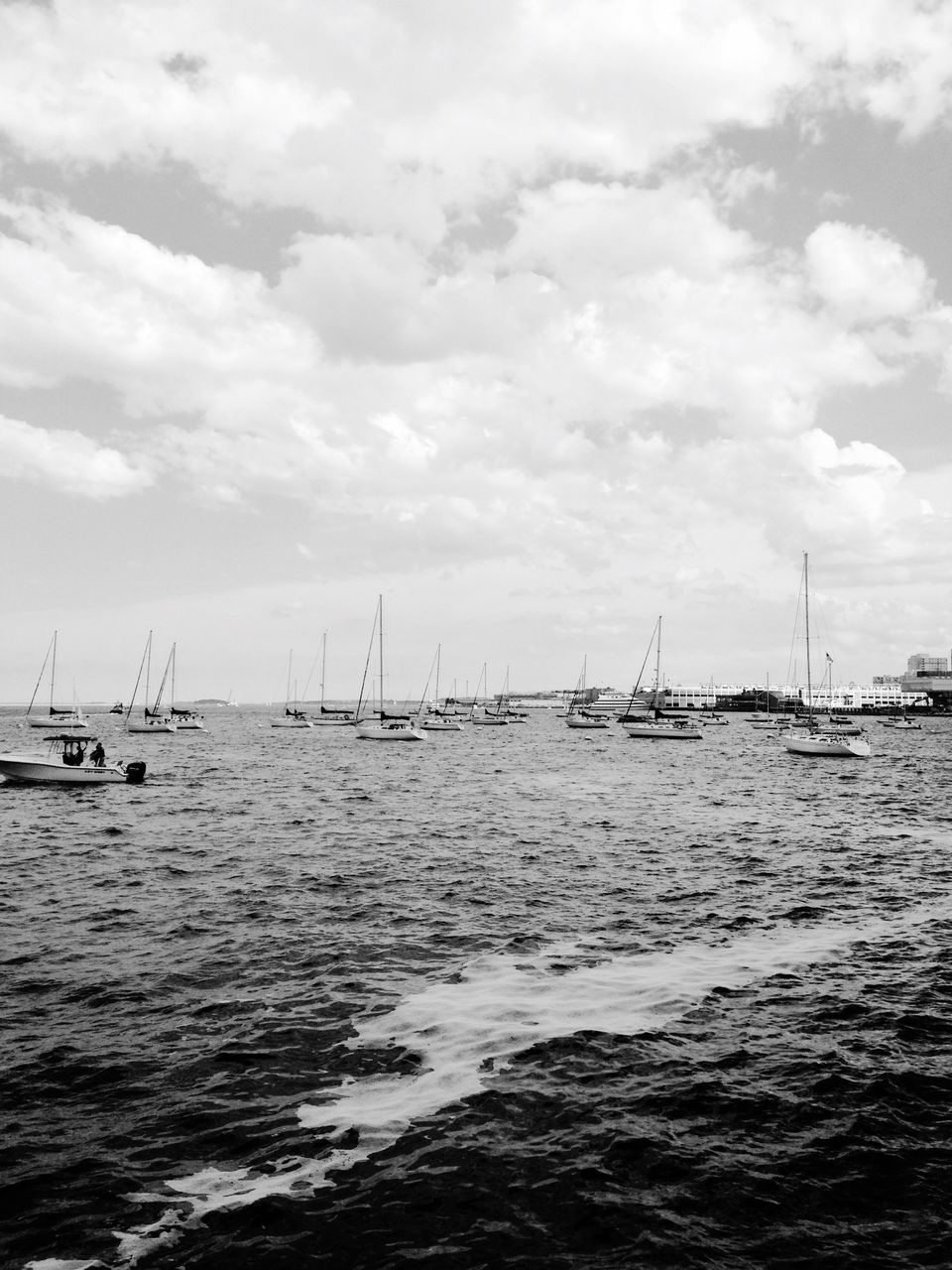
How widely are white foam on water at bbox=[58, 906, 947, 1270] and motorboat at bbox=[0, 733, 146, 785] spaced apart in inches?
1710

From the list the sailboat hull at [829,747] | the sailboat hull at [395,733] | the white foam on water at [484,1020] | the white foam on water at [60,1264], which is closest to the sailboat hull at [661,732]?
the sailboat hull at [829,747]

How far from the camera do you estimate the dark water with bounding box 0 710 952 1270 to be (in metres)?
9.38

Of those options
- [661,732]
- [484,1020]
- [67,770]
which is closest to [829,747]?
[661,732]

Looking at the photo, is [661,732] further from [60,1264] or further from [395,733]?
[60,1264]

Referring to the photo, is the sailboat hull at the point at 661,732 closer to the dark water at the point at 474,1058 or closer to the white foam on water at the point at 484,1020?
the dark water at the point at 474,1058

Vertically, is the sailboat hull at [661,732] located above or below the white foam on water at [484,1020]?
above

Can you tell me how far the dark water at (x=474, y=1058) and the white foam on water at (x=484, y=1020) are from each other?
65 mm

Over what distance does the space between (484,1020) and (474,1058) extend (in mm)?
1481

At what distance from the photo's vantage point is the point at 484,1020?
1559cm

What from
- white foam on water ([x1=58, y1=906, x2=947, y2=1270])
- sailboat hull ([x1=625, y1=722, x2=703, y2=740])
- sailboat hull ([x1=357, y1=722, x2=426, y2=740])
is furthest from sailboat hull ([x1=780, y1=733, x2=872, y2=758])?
white foam on water ([x1=58, y1=906, x2=947, y2=1270])

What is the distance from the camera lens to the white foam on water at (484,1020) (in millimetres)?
10148

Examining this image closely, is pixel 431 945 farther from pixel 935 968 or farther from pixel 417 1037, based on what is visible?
pixel 935 968

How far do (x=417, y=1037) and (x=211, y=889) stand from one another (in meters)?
13.7

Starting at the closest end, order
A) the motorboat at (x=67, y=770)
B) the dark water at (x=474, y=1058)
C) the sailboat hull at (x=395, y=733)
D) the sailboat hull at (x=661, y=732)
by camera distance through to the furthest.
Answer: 1. the dark water at (x=474, y=1058)
2. the motorboat at (x=67, y=770)
3. the sailboat hull at (x=395, y=733)
4. the sailboat hull at (x=661, y=732)
